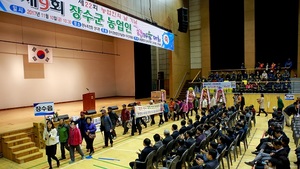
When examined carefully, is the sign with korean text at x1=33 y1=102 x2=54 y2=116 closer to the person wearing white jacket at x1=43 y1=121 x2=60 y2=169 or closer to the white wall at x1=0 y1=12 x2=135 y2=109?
the person wearing white jacket at x1=43 y1=121 x2=60 y2=169

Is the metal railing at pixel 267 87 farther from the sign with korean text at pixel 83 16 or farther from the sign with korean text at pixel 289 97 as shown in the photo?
the sign with korean text at pixel 83 16

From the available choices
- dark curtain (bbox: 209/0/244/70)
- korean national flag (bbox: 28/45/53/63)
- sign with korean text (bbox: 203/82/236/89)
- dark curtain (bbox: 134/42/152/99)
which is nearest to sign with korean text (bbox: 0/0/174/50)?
sign with korean text (bbox: 203/82/236/89)

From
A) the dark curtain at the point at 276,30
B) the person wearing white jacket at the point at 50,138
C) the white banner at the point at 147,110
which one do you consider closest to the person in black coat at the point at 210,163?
the person wearing white jacket at the point at 50,138

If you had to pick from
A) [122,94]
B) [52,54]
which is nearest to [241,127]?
[52,54]

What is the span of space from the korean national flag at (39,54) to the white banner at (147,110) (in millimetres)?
7677

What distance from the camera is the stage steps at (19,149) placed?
7.37m

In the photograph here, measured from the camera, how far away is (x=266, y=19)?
738 inches

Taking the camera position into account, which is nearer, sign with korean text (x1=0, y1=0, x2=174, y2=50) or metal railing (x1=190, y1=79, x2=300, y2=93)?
sign with korean text (x1=0, y1=0, x2=174, y2=50)

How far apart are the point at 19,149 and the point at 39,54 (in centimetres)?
816

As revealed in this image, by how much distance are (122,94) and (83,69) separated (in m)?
5.08

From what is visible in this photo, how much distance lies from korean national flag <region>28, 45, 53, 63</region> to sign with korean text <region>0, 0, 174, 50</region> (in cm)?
767

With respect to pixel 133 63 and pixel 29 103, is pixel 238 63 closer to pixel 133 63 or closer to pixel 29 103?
pixel 133 63

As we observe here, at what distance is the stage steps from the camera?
24.2 ft

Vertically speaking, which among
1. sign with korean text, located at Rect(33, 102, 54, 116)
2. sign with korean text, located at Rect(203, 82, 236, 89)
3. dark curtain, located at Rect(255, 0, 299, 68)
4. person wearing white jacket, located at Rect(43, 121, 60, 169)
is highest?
dark curtain, located at Rect(255, 0, 299, 68)
